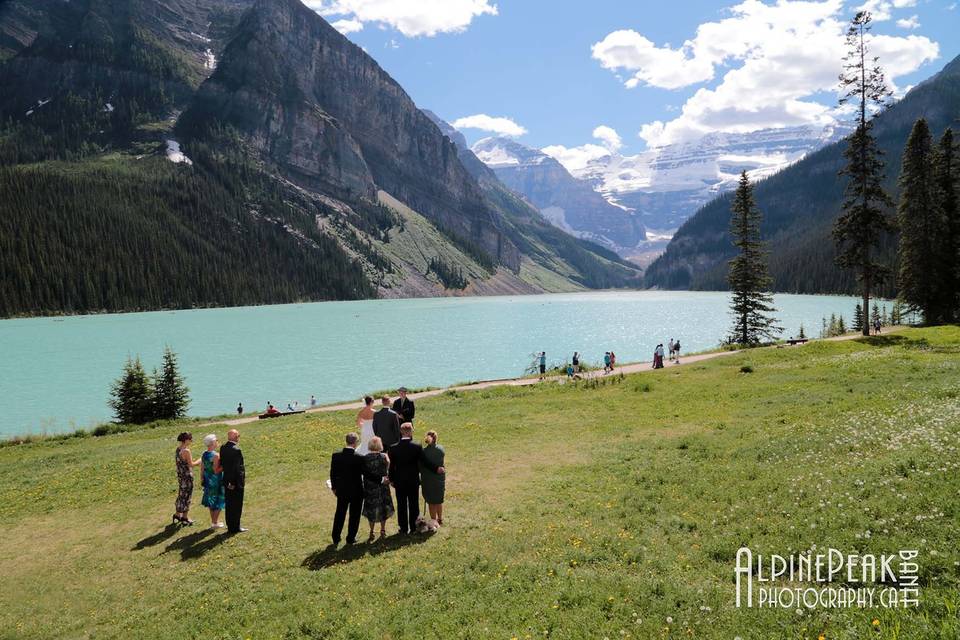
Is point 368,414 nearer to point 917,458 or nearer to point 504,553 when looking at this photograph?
point 504,553

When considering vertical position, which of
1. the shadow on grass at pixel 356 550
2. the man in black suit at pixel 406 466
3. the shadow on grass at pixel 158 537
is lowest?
the shadow on grass at pixel 158 537

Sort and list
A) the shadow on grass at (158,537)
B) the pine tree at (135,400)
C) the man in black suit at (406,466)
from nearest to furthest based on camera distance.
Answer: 1. the man in black suit at (406,466)
2. the shadow on grass at (158,537)
3. the pine tree at (135,400)

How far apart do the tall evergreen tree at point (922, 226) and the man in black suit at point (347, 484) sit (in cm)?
6204

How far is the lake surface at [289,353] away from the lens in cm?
5416

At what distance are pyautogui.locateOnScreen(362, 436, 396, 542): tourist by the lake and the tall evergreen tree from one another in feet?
202

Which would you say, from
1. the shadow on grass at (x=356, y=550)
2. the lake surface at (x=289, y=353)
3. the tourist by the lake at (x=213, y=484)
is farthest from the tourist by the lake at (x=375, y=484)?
the lake surface at (x=289, y=353)

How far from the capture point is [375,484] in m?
13.2

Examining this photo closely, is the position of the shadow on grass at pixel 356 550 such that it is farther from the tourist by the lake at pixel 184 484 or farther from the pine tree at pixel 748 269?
the pine tree at pixel 748 269

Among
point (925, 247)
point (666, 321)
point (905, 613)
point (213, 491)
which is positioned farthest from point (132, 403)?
point (666, 321)

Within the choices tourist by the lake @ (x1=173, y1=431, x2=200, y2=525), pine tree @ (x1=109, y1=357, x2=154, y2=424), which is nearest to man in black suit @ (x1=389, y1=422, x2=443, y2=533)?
tourist by the lake @ (x1=173, y1=431, x2=200, y2=525)

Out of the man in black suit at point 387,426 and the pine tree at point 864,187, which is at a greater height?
the pine tree at point 864,187

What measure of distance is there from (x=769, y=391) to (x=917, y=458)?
14710 millimetres

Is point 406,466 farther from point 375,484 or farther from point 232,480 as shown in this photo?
point 232,480

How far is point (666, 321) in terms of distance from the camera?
122 metres
